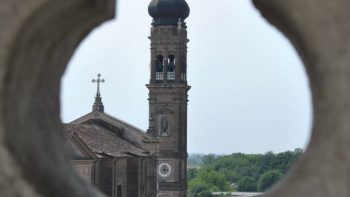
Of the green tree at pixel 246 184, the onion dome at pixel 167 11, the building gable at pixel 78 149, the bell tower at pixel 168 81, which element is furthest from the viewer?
the green tree at pixel 246 184

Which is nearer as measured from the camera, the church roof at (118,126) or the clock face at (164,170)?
the church roof at (118,126)

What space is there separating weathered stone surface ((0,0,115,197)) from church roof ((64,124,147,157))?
29.9 metres

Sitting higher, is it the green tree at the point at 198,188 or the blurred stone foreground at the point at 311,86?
the green tree at the point at 198,188

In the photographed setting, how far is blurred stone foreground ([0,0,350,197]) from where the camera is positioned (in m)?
2.47

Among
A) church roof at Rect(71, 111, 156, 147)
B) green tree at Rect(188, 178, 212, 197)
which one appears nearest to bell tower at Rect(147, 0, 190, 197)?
church roof at Rect(71, 111, 156, 147)

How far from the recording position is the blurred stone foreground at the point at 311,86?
8.10ft

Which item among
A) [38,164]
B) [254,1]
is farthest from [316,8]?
[38,164]

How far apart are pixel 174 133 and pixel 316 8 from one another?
5595cm

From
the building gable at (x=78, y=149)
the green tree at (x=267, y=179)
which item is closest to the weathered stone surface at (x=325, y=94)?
the building gable at (x=78, y=149)

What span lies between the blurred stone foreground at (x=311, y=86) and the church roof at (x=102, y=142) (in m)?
30.1

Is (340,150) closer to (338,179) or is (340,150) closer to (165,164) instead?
(338,179)

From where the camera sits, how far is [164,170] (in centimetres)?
5862

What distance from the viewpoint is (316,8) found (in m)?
2.49

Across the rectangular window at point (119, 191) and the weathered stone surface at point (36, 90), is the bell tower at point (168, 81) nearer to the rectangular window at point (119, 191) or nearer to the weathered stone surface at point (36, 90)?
the rectangular window at point (119, 191)
